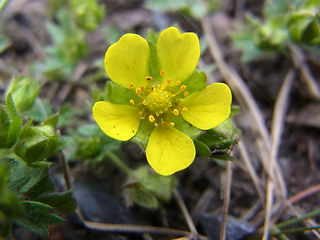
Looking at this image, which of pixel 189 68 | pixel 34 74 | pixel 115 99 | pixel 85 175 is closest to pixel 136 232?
pixel 85 175

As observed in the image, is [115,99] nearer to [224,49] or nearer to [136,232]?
[136,232]

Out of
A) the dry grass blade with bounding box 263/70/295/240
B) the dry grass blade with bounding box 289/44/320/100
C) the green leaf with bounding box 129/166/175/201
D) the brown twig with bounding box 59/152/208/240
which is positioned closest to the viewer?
the brown twig with bounding box 59/152/208/240

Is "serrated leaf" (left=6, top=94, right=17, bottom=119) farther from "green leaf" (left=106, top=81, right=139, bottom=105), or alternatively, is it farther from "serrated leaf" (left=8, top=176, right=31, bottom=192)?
"green leaf" (left=106, top=81, right=139, bottom=105)

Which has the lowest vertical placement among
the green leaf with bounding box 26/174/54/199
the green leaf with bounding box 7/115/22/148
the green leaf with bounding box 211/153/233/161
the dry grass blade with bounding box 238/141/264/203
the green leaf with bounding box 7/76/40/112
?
the dry grass blade with bounding box 238/141/264/203

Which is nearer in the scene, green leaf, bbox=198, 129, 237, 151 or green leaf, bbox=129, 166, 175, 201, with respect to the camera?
green leaf, bbox=198, 129, 237, 151

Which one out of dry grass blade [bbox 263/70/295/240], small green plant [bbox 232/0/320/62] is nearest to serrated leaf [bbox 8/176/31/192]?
dry grass blade [bbox 263/70/295/240]

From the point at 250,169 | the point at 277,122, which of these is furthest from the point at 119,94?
the point at 277,122
